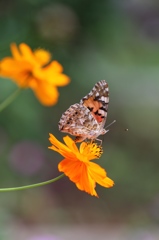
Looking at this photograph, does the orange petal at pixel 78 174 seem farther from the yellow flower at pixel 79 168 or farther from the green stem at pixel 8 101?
the green stem at pixel 8 101

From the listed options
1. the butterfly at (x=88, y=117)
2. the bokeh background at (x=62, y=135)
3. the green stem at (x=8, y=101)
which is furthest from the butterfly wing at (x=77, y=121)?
the bokeh background at (x=62, y=135)

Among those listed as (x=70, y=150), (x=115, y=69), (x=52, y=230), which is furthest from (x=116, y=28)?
(x=70, y=150)

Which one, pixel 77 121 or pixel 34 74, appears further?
pixel 34 74

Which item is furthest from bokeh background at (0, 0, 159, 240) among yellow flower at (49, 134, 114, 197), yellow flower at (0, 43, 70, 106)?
yellow flower at (49, 134, 114, 197)

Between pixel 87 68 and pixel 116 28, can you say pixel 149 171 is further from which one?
pixel 116 28

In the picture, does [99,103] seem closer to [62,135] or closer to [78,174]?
[78,174]

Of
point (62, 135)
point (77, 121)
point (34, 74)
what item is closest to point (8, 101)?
point (77, 121)
